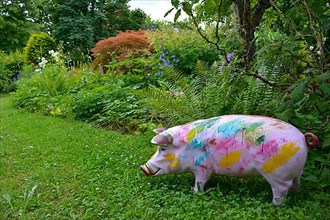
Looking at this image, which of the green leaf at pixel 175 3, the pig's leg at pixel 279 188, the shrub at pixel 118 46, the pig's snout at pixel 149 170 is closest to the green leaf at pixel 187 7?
the green leaf at pixel 175 3

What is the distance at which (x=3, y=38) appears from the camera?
2084 centimetres

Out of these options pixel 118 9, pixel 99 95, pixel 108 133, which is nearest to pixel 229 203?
pixel 108 133

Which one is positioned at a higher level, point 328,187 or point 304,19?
point 304,19

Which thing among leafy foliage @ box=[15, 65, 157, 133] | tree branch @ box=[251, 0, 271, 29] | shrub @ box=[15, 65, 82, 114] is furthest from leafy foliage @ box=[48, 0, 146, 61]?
tree branch @ box=[251, 0, 271, 29]

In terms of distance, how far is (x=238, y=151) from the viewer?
218 cm

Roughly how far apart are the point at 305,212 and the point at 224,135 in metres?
0.65

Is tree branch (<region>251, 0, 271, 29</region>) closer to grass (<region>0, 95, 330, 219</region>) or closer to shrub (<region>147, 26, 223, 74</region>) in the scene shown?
grass (<region>0, 95, 330, 219</region>)

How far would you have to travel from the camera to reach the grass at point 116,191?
2090 mm

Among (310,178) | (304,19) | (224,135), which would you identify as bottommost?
(310,178)

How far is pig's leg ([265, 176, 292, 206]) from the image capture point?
207 centimetres

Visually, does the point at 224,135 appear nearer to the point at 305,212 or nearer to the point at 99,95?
the point at 305,212

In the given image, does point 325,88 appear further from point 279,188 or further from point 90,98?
point 90,98

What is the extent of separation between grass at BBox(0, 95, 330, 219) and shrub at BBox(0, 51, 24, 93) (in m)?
7.87

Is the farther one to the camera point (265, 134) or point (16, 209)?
point (16, 209)
